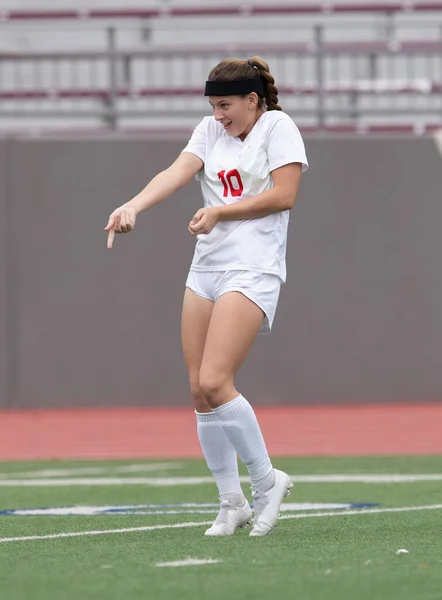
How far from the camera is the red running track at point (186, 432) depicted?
12141 mm

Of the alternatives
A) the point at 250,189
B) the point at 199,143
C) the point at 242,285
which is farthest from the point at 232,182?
the point at 242,285

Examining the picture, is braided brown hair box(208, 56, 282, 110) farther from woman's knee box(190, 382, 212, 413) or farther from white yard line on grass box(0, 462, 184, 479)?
white yard line on grass box(0, 462, 184, 479)

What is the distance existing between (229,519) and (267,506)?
21 centimetres

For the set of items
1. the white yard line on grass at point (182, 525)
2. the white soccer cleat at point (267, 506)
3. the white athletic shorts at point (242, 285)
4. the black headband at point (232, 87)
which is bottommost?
the white yard line on grass at point (182, 525)

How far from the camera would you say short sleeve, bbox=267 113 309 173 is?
626cm

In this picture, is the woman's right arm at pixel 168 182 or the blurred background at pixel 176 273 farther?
the blurred background at pixel 176 273

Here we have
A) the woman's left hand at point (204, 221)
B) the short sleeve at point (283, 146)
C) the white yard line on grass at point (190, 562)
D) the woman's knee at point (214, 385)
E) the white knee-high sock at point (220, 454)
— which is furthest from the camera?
the white knee-high sock at point (220, 454)

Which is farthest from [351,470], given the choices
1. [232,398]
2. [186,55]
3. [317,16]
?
[317,16]

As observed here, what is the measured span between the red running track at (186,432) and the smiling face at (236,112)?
224 inches

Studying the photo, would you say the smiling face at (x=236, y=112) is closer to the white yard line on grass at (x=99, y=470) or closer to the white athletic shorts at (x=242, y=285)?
the white athletic shorts at (x=242, y=285)

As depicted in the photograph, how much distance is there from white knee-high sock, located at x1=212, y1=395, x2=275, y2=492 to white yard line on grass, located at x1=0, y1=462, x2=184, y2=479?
410 centimetres

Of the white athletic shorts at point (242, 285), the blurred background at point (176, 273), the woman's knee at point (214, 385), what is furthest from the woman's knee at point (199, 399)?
the blurred background at point (176, 273)

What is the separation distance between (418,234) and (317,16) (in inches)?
136

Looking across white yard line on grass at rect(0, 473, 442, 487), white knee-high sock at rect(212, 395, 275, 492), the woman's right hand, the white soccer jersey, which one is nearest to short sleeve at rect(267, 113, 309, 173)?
the white soccer jersey
